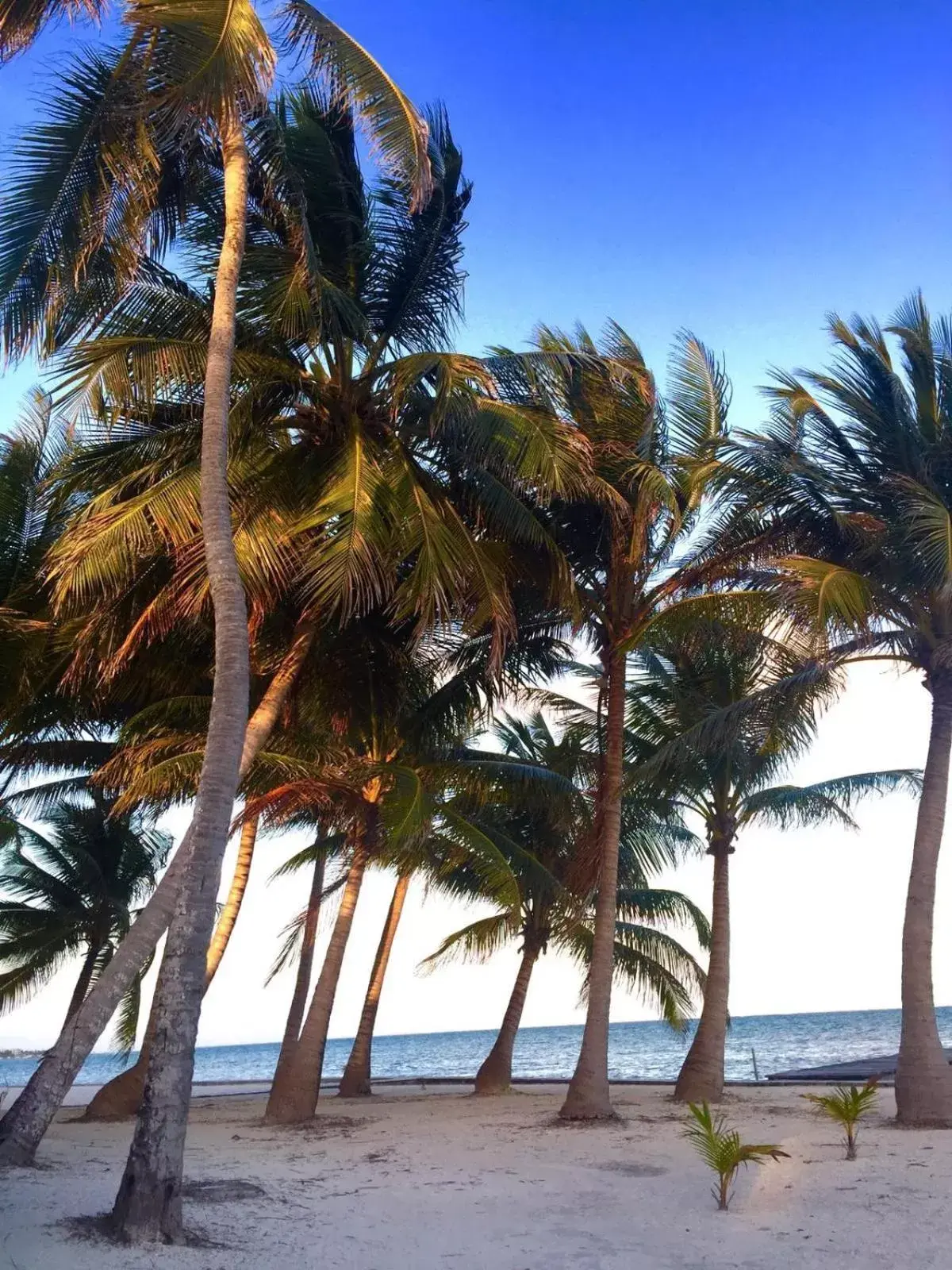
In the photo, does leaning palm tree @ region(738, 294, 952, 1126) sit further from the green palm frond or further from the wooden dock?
the wooden dock

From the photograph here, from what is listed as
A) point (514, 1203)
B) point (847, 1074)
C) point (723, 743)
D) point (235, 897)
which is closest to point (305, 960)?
point (235, 897)

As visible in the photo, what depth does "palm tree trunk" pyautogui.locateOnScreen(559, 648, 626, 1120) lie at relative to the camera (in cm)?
1277

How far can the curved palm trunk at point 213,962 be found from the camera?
15.1 metres

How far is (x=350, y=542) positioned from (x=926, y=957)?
808 cm

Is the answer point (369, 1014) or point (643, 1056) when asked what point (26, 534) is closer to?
point (369, 1014)

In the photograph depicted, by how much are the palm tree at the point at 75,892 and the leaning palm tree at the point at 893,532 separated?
14.8 m

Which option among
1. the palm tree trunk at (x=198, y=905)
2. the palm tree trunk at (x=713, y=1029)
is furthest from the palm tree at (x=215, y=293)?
the palm tree trunk at (x=713, y=1029)

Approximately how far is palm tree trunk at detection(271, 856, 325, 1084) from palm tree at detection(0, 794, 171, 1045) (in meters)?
5.24

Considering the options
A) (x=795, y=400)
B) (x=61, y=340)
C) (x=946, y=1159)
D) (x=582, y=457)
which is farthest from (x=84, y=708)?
(x=946, y=1159)

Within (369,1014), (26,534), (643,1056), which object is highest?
(26,534)

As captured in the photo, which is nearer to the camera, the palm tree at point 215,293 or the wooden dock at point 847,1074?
the palm tree at point 215,293

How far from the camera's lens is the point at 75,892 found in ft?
73.8

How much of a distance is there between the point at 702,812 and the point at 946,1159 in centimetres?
927

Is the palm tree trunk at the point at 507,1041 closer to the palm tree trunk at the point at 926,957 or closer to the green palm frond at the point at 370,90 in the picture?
the palm tree trunk at the point at 926,957
